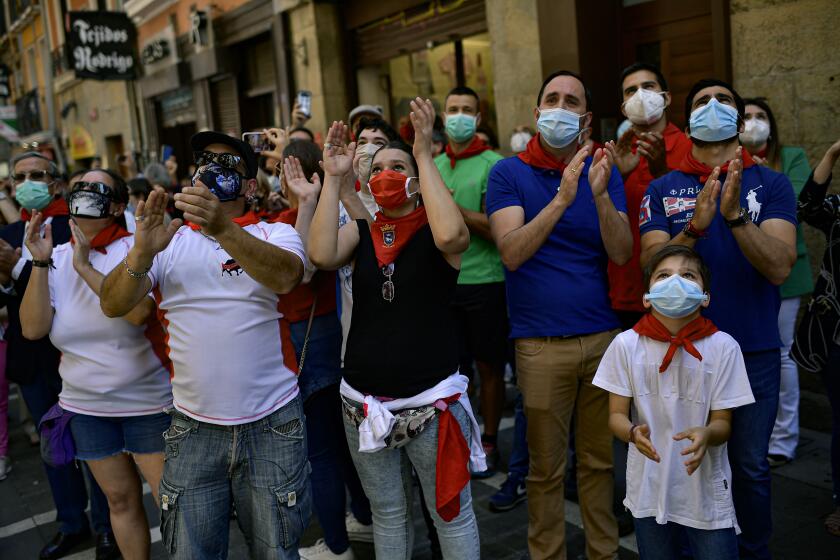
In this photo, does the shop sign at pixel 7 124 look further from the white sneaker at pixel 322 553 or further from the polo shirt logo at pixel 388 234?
the polo shirt logo at pixel 388 234

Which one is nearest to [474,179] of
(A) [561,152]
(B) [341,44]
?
(A) [561,152]

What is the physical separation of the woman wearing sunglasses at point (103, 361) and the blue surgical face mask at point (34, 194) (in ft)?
3.80

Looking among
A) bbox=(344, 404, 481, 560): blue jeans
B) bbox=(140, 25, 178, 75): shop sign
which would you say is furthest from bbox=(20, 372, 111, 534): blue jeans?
bbox=(140, 25, 178, 75): shop sign

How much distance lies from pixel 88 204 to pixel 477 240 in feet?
7.21

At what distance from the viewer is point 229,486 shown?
9.52 ft

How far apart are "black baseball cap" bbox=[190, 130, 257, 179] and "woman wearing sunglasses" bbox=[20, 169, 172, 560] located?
0.77 metres

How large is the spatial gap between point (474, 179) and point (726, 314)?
1.95 m

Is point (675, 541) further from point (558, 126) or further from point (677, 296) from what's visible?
point (558, 126)

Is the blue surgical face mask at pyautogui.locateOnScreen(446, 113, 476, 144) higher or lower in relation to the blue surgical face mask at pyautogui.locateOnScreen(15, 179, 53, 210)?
higher

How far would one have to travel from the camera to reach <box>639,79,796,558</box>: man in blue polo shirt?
2977mm

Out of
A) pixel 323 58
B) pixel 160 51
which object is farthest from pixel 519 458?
pixel 160 51

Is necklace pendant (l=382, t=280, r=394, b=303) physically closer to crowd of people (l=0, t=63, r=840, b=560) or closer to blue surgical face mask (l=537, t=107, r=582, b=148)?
crowd of people (l=0, t=63, r=840, b=560)

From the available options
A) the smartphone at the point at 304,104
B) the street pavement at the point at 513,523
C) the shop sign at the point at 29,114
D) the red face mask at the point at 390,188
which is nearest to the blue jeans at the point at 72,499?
the street pavement at the point at 513,523

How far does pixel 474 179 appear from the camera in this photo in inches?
183
